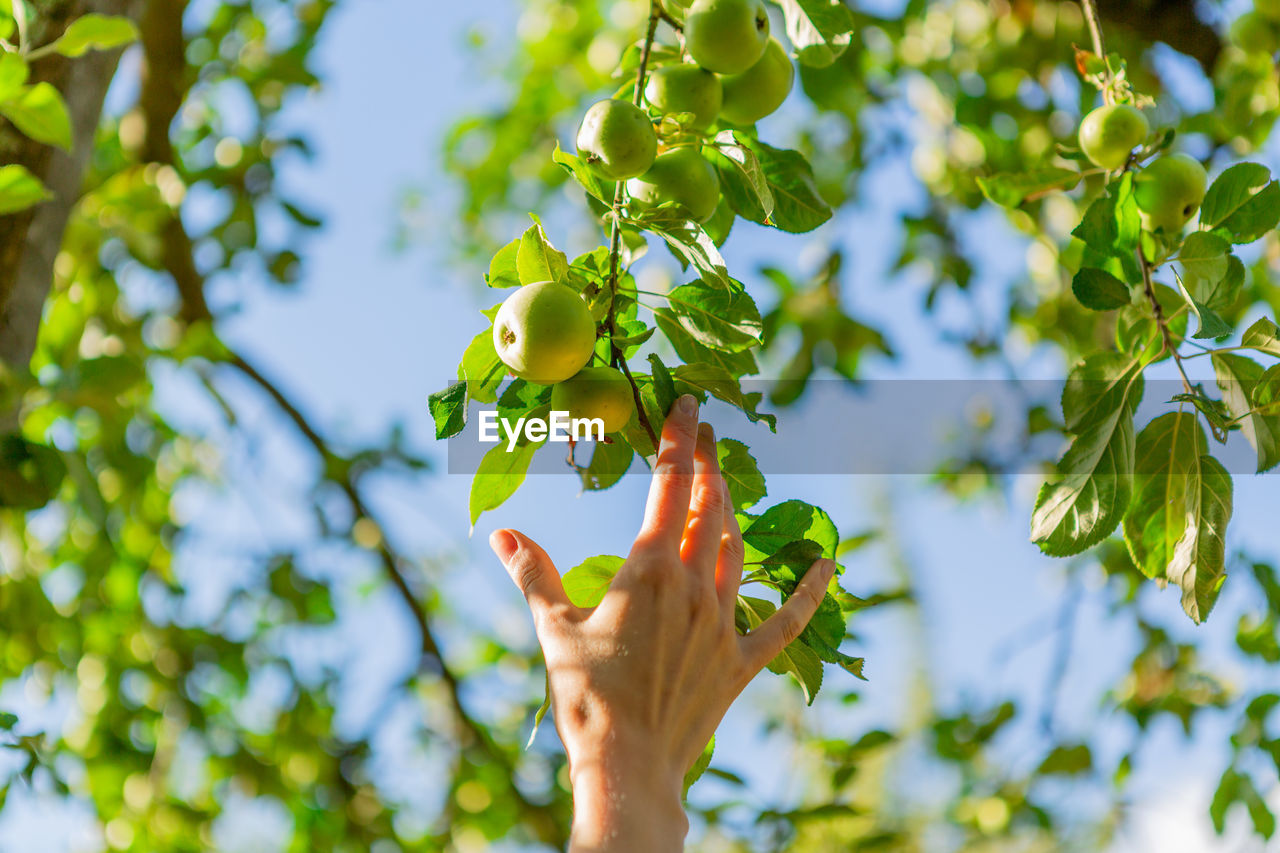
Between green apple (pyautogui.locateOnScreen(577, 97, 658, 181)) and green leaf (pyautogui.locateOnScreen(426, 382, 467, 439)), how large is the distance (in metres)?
0.23

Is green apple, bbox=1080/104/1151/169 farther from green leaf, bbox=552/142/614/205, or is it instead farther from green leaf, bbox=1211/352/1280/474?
green leaf, bbox=552/142/614/205

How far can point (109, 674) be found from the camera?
2562 mm

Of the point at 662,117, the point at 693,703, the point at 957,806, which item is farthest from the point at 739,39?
the point at 957,806

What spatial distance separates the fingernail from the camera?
0.91 metres

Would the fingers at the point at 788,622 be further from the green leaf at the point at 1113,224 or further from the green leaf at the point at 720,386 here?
the green leaf at the point at 1113,224

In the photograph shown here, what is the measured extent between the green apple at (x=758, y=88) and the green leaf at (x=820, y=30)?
3cm

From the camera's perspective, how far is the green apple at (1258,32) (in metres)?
1.66

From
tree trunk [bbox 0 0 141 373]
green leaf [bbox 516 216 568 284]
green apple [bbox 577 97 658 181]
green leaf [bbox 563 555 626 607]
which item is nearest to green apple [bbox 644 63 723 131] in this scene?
green apple [bbox 577 97 658 181]

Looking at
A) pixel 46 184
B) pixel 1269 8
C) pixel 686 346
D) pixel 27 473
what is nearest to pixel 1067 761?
pixel 1269 8

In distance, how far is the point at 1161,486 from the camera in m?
0.98

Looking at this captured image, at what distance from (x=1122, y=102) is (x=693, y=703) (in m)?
0.77

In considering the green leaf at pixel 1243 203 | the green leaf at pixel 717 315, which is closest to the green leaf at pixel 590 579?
the green leaf at pixel 717 315

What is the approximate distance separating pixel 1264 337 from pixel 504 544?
2.37 feet

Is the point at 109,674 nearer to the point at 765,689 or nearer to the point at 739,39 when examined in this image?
the point at 739,39
